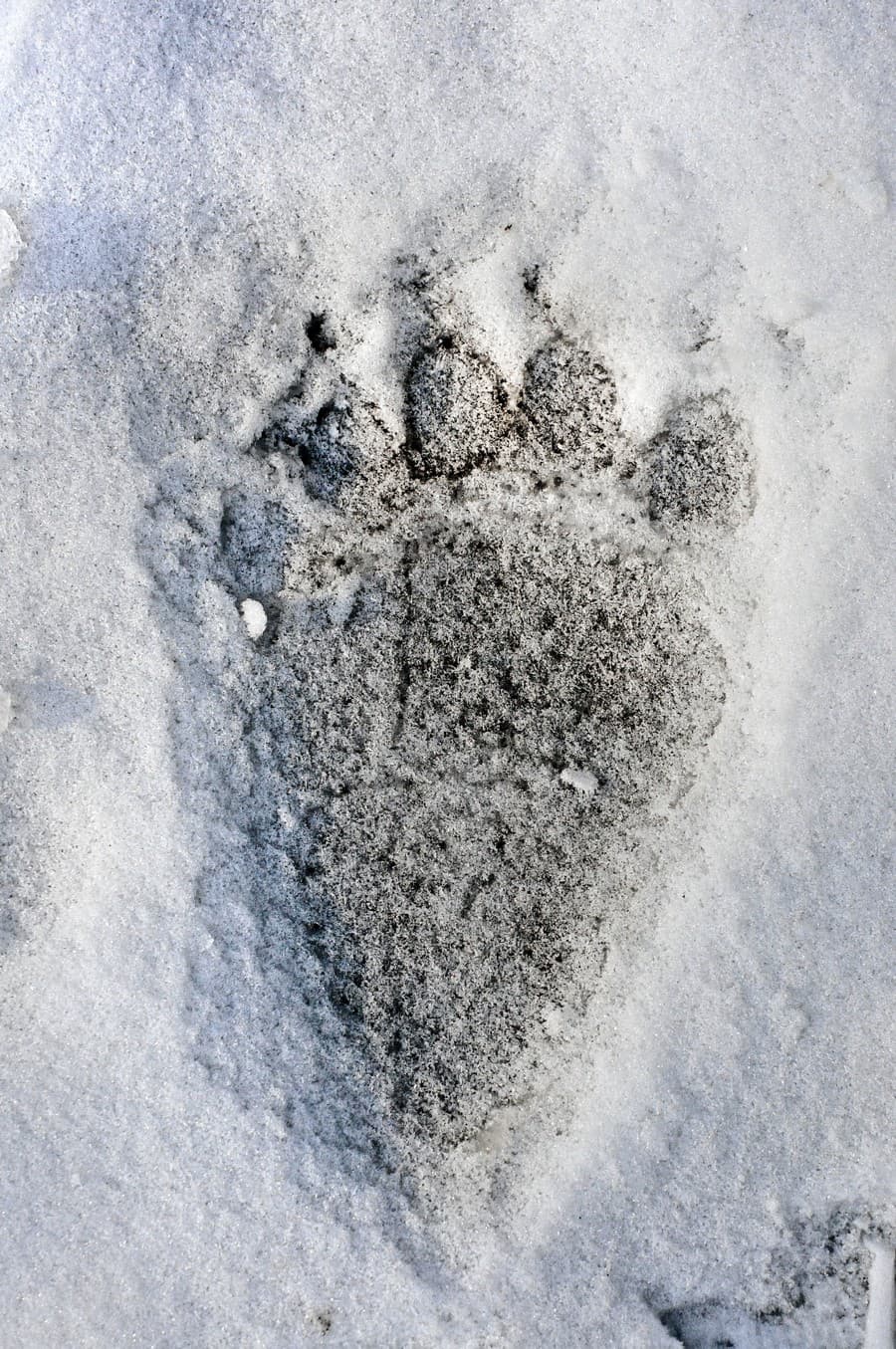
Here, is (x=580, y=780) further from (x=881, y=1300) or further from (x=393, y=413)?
(x=881, y=1300)

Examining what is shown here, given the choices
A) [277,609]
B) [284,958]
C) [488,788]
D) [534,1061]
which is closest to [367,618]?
[277,609]

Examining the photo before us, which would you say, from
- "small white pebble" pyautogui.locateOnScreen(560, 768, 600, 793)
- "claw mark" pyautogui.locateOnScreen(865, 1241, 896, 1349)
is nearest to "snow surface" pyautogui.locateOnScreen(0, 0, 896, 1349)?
"claw mark" pyautogui.locateOnScreen(865, 1241, 896, 1349)

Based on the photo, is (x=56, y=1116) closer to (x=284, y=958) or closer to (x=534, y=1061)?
(x=284, y=958)

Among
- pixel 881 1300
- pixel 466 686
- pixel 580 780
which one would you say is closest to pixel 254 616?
pixel 466 686

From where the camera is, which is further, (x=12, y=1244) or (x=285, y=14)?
(x=285, y=14)

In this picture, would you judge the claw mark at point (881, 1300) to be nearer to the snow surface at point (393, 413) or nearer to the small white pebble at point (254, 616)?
the snow surface at point (393, 413)

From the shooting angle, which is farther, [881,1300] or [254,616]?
[254,616]

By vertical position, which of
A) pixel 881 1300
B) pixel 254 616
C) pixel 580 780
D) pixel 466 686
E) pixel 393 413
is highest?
pixel 393 413
